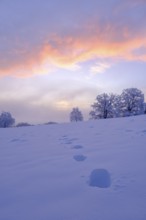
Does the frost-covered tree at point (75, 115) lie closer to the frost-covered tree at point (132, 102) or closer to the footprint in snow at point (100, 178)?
the frost-covered tree at point (132, 102)

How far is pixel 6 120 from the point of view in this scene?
40.4 m

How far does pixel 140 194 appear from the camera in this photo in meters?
2.78

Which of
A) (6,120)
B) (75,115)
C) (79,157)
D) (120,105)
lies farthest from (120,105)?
(79,157)

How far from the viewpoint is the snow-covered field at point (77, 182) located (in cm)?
258

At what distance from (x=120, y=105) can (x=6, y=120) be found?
18.2m

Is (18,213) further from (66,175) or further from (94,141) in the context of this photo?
(94,141)

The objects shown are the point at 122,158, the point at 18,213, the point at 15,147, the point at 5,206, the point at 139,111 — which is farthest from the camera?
the point at 139,111

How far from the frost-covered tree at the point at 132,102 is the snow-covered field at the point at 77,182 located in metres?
30.6

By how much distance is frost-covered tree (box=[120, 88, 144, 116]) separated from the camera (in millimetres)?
34875

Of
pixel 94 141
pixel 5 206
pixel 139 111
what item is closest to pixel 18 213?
pixel 5 206

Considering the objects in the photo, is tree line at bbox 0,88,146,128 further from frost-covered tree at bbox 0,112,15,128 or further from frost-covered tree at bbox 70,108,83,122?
frost-covered tree at bbox 0,112,15,128

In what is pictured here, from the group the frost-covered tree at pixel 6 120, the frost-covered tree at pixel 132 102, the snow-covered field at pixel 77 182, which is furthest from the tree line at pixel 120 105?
the snow-covered field at pixel 77 182

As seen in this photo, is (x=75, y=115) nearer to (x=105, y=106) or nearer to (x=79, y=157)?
(x=105, y=106)

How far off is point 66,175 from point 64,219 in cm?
108
